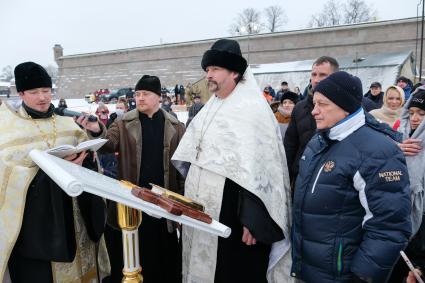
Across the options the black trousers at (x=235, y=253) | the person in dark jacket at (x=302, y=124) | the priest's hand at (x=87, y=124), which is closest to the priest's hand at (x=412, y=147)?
the person in dark jacket at (x=302, y=124)

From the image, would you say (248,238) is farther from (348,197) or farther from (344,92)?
(344,92)

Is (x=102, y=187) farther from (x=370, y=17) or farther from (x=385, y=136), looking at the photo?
(x=370, y=17)

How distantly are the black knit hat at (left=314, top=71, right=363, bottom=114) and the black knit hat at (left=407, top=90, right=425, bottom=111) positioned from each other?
970mm

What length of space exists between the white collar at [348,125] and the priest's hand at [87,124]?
1.93 meters

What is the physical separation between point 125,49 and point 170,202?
43807mm

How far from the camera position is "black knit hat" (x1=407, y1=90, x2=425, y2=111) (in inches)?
105

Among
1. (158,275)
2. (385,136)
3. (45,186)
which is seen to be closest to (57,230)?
(45,186)

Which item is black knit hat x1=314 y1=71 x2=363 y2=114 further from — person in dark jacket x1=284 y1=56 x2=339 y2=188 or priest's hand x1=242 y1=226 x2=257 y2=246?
person in dark jacket x1=284 y1=56 x2=339 y2=188

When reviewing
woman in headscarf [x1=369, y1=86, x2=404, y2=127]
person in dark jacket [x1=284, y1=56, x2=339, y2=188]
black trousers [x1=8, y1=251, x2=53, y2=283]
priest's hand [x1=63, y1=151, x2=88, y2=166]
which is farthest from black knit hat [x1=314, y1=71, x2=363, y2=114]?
woman in headscarf [x1=369, y1=86, x2=404, y2=127]

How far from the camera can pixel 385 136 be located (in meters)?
1.94

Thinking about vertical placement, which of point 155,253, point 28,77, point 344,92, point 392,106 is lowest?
point 155,253

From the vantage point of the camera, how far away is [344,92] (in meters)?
1.99

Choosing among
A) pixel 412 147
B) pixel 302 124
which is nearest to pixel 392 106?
pixel 302 124

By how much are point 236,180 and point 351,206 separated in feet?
2.35
